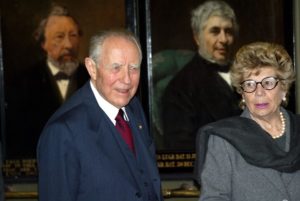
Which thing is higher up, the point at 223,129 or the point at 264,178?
the point at 223,129

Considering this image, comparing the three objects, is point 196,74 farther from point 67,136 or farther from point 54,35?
point 67,136

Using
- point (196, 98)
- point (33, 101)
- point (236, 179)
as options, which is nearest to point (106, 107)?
point (236, 179)

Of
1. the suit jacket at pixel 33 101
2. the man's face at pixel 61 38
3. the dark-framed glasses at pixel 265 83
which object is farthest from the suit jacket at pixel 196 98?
the dark-framed glasses at pixel 265 83

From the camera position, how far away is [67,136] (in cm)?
188

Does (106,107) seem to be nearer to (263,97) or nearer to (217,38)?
(263,97)

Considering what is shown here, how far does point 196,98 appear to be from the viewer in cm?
395

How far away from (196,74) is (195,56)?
0.16m

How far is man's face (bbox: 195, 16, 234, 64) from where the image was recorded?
12.8 ft

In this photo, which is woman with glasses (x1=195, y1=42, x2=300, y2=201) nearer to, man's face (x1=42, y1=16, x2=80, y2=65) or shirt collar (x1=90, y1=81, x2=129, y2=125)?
shirt collar (x1=90, y1=81, x2=129, y2=125)

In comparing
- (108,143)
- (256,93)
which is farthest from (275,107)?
(108,143)

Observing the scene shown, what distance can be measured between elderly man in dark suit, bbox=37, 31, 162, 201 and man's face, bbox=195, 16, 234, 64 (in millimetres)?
1897

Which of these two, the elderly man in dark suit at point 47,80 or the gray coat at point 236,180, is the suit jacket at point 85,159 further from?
the elderly man in dark suit at point 47,80

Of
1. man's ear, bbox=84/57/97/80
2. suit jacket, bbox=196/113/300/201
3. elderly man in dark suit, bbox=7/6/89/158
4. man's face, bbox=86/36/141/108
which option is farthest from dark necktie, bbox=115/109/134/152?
elderly man in dark suit, bbox=7/6/89/158

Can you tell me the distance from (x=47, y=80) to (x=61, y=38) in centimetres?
40
